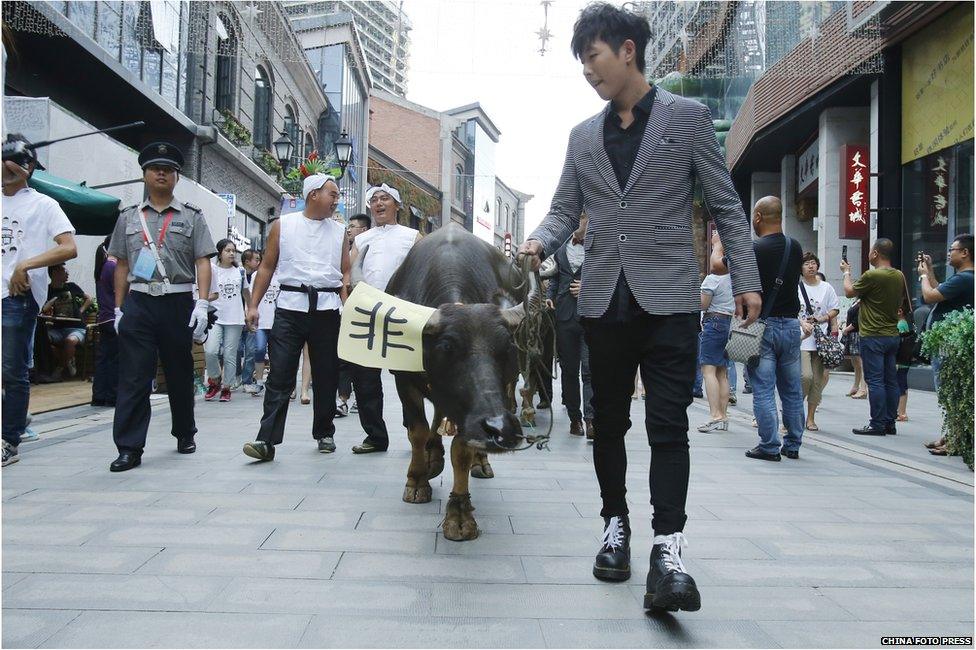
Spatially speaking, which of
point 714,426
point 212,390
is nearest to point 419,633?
point 714,426

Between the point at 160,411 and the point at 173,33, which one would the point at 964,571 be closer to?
the point at 160,411

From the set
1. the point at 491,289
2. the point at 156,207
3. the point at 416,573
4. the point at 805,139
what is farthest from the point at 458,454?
the point at 805,139

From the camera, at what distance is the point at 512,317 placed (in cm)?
354

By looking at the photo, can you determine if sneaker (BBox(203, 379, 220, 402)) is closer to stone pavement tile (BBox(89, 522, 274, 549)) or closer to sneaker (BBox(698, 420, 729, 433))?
sneaker (BBox(698, 420, 729, 433))

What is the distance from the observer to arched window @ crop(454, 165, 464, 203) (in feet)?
199

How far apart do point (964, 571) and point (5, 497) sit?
4963 mm

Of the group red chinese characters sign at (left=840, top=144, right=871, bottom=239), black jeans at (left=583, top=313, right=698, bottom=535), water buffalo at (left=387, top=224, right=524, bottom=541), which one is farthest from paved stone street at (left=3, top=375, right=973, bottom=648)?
red chinese characters sign at (left=840, top=144, right=871, bottom=239)

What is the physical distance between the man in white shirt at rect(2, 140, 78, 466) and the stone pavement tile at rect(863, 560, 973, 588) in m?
5.18

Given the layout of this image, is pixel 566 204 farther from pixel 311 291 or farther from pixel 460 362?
pixel 311 291

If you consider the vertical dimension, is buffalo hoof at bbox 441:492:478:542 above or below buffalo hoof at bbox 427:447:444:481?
below

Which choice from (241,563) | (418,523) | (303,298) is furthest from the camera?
(303,298)

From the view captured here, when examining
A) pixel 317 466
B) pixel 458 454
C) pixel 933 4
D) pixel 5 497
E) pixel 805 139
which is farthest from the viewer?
pixel 805 139

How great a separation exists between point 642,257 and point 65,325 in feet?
34.7

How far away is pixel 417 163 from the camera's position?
5728cm
